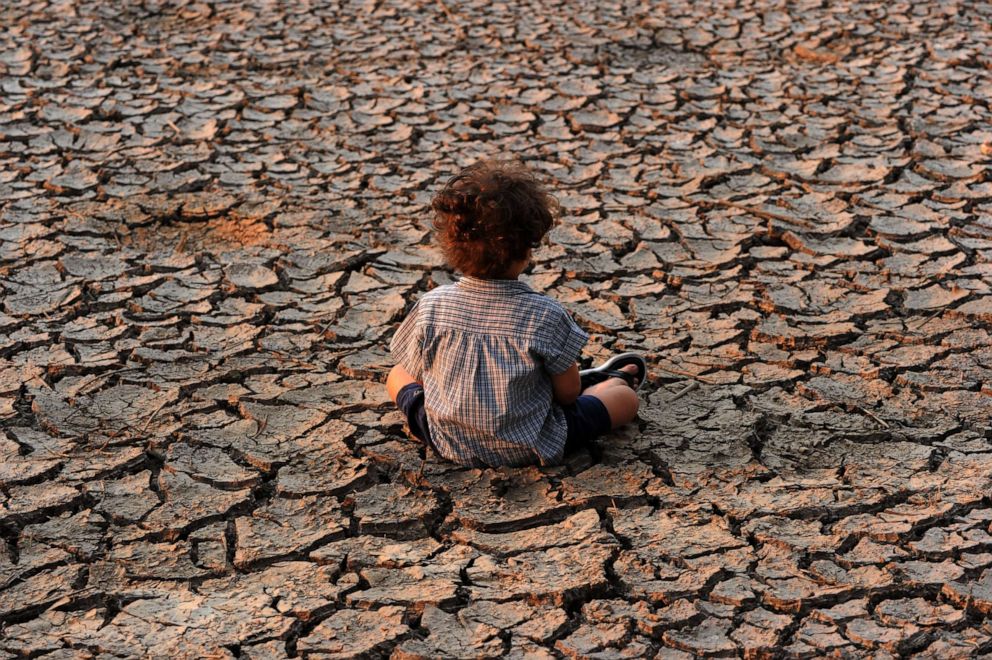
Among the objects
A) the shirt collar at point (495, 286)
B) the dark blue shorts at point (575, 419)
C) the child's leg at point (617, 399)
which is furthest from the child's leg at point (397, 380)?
the child's leg at point (617, 399)

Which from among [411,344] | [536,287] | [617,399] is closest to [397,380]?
[411,344]

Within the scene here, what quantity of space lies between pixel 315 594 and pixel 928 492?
4.68 feet

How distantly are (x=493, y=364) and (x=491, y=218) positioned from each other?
→ 0.35m

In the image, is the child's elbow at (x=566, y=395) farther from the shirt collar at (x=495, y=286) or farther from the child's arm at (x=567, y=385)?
the shirt collar at (x=495, y=286)

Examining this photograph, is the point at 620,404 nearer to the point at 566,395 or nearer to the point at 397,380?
the point at 566,395

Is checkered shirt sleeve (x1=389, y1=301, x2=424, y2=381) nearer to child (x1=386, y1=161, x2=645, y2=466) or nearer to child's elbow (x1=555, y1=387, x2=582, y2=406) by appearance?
child (x1=386, y1=161, x2=645, y2=466)

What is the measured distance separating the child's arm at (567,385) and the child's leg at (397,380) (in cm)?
39

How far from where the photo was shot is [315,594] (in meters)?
2.61

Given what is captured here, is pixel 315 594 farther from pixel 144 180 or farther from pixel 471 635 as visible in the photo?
pixel 144 180

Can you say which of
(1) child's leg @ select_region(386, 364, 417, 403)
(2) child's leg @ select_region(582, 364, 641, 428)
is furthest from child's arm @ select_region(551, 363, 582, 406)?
(1) child's leg @ select_region(386, 364, 417, 403)

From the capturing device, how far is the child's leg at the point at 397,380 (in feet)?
10.5

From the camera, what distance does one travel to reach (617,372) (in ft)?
10.9

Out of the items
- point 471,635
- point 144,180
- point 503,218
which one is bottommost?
point 471,635

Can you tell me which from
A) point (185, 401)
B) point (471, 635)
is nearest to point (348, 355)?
point (185, 401)
